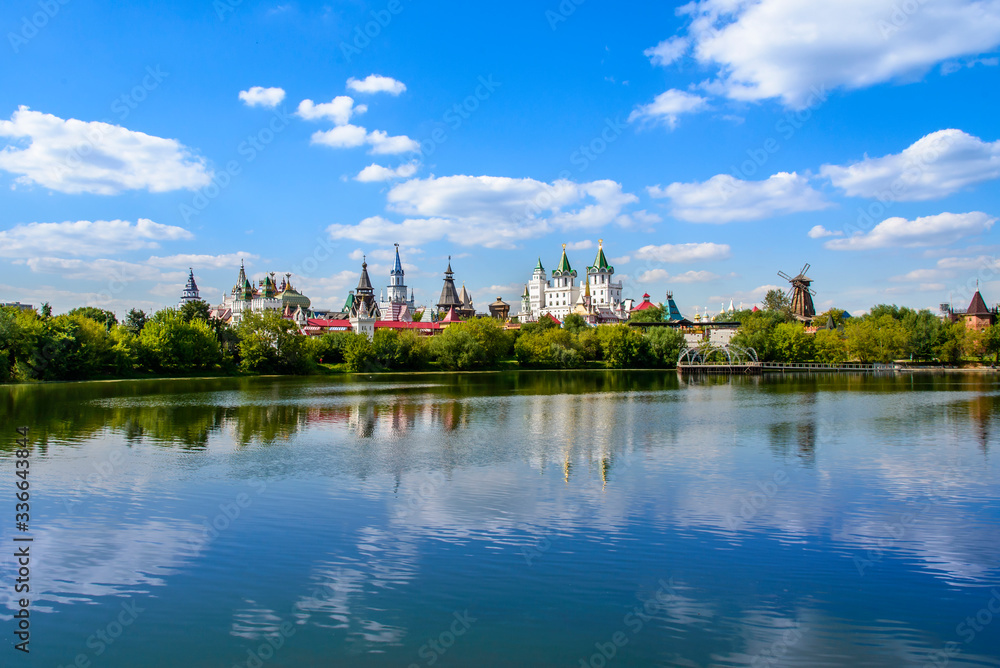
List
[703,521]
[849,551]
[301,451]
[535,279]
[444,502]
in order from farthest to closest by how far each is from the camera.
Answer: [535,279] < [301,451] < [444,502] < [703,521] < [849,551]

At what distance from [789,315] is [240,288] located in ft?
374

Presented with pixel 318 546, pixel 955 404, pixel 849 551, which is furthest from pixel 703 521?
pixel 955 404

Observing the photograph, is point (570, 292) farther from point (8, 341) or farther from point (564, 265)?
point (8, 341)

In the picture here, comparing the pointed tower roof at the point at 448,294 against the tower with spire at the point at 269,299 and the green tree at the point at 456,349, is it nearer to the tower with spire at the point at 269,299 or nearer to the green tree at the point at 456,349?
the tower with spire at the point at 269,299

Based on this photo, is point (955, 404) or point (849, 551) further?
point (955, 404)

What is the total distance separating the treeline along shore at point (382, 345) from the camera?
171 ft

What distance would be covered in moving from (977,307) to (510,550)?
96865mm

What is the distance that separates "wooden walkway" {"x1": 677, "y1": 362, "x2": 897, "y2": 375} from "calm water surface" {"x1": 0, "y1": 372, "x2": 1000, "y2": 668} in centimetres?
5425

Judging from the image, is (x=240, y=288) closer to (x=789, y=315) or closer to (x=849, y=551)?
(x=789, y=315)

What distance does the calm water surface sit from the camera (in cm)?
794

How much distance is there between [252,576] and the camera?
9.95m

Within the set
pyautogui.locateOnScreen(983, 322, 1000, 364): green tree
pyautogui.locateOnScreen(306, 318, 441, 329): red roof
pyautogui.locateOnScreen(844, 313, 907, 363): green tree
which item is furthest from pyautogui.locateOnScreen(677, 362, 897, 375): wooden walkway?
pyautogui.locateOnScreen(306, 318, 441, 329): red roof

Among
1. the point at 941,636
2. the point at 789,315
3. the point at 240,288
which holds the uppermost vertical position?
the point at 240,288

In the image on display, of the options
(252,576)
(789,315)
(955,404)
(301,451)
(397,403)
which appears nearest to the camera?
(252,576)
